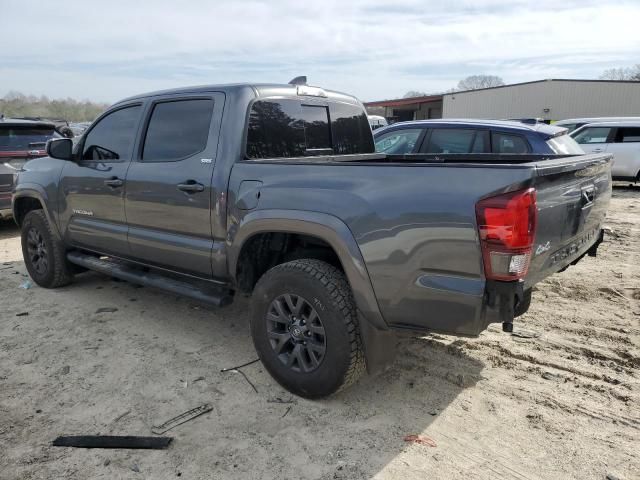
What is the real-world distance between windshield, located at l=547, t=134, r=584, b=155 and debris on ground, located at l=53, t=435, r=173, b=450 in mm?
5590

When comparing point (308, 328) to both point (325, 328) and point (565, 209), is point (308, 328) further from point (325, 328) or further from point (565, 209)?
point (565, 209)

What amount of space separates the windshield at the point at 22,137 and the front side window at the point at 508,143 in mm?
6979

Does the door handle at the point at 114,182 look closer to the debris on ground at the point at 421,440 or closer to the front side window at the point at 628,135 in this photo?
the debris on ground at the point at 421,440

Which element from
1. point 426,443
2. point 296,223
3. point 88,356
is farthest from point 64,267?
point 426,443

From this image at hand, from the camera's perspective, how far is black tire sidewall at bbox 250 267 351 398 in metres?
2.92

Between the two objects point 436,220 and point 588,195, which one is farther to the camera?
point 588,195

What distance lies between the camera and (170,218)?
151 inches

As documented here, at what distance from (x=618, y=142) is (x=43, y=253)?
1345 centimetres

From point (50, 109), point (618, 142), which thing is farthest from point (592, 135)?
point (50, 109)

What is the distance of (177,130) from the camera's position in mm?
3898

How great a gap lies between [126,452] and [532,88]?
34.5 m

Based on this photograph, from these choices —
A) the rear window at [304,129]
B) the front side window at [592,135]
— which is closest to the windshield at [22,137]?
the rear window at [304,129]

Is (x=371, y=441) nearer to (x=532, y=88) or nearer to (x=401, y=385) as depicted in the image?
(x=401, y=385)

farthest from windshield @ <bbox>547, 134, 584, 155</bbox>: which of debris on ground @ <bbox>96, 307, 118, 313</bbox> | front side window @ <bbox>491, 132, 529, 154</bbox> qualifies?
debris on ground @ <bbox>96, 307, 118, 313</bbox>
